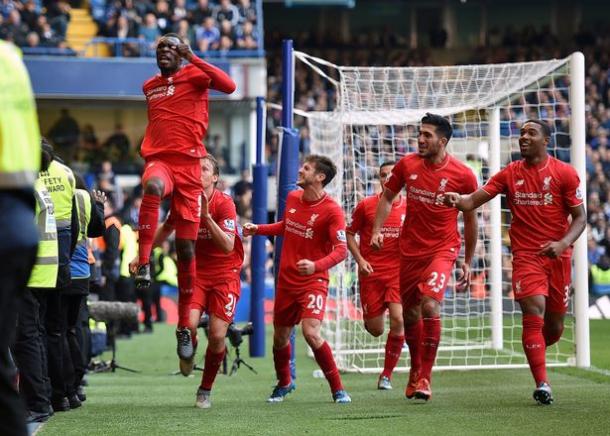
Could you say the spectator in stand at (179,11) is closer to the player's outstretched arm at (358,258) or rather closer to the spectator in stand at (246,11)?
the spectator in stand at (246,11)

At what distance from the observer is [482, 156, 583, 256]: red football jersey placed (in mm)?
10500

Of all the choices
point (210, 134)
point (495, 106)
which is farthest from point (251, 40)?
point (495, 106)

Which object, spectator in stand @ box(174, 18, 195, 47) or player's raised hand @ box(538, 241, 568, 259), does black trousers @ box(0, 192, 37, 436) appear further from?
spectator in stand @ box(174, 18, 195, 47)

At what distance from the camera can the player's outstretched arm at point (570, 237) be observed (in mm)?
10203

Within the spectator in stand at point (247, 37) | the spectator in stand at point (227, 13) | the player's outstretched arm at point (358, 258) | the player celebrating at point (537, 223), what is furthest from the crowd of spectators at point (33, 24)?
the player celebrating at point (537, 223)

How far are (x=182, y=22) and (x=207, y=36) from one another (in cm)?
74

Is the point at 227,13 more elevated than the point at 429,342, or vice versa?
the point at 227,13

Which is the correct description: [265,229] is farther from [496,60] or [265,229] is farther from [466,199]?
[496,60]

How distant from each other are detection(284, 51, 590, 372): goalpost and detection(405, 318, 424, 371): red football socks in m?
2.81

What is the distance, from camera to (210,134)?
34.7 meters

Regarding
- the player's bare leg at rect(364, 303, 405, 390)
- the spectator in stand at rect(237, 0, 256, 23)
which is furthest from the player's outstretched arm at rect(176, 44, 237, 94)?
the spectator in stand at rect(237, 0, 256, 23)

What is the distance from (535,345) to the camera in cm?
1041

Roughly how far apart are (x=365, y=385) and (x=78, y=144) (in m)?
21.7

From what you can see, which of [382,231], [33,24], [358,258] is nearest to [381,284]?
[382,231]
